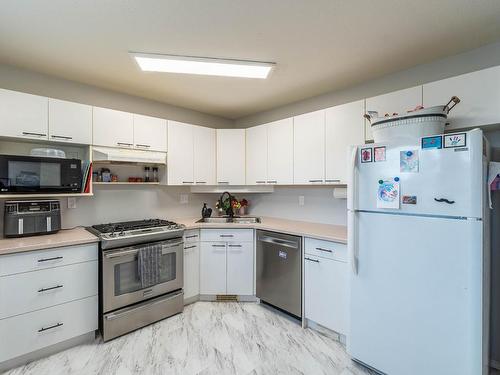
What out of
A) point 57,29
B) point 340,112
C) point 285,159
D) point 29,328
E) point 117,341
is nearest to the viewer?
point 57,29

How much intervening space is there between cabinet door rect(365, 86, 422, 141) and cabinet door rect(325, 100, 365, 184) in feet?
0.22

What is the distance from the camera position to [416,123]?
168 centimetres

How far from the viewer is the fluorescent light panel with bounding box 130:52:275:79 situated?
202 centimetres

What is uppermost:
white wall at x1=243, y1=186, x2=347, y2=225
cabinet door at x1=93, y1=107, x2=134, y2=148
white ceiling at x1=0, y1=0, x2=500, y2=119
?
white ceiling at x1=0, y1=0, x2=500, y2=119

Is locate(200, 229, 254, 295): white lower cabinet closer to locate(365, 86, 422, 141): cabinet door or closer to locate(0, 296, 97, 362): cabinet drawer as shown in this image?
locate(0, 296, 97, 362): cabinet drawer

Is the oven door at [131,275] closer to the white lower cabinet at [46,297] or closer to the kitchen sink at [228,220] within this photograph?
the white lower cabinet at [46,297]

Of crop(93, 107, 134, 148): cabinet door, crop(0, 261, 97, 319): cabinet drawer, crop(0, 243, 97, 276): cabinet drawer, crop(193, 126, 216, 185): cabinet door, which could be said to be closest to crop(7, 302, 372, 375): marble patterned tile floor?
crop(0, 261, 97, 319): cabinet drawer

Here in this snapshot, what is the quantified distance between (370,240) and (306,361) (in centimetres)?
110

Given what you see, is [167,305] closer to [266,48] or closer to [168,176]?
[168,176]

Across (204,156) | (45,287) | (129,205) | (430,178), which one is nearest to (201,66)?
(204,156)

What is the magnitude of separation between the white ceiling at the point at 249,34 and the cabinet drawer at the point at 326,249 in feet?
5.32

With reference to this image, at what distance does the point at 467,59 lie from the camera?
6.53ft

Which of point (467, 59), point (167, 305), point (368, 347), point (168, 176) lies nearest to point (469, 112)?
point (467, 59)

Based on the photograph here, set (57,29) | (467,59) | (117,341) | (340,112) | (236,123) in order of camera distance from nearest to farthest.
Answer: (57,29) < (467,59) < (117,341) < (340,112) < (236,123)
